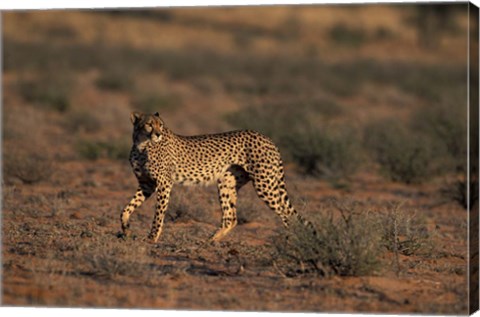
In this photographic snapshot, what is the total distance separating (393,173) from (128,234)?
685 centimetres

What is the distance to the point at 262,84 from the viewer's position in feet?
103

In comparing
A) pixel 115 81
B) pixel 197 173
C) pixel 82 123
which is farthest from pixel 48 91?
pixel 197 173

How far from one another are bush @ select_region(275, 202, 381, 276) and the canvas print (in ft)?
0.06

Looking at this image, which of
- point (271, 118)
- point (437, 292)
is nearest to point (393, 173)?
point (271, 118)

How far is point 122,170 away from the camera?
1614 cm

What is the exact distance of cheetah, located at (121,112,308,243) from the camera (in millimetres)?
10031

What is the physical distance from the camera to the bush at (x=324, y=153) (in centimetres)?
1612

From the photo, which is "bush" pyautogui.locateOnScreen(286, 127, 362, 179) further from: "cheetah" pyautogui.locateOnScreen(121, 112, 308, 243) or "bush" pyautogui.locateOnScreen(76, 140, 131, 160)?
"cheetah" pyautogui.locateOnScreen(121, 112, 308, 243)

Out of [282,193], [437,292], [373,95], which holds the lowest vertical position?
[437,292]

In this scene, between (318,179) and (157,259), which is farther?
(318,179)

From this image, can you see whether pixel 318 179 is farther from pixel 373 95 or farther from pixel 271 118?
pixel 373 95

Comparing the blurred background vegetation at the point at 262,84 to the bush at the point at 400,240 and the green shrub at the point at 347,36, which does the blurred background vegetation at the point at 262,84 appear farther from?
the bush at the point at 400,240

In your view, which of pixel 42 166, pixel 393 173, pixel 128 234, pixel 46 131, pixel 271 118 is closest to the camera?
pixel 128 234

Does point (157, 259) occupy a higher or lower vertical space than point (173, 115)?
lower
